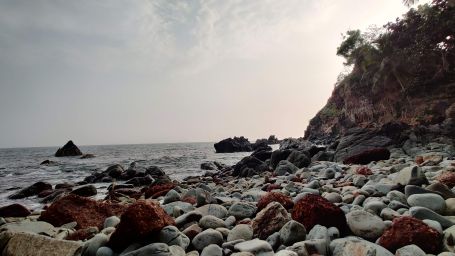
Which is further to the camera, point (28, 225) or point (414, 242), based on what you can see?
point (28, 225)

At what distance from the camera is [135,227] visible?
3.64 metres

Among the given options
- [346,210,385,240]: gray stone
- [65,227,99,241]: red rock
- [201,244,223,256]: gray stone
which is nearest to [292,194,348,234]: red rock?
[346,210,385,240]: gray stone

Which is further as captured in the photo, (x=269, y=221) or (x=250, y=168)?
(x=250, y=168)

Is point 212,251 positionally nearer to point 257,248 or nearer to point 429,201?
point 257,248

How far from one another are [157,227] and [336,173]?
21.4ft

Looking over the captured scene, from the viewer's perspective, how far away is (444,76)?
3056 cm

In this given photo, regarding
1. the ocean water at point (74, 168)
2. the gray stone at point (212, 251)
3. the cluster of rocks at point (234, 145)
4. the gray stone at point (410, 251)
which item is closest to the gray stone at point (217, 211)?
the gray stone at point (212, 251)

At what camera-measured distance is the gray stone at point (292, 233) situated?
3521mm

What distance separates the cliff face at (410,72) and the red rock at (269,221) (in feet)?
52.2

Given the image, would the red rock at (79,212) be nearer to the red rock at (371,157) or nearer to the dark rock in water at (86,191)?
the dark rock in water at (86,191)

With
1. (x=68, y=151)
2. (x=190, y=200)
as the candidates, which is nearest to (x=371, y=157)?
(x=190, y=200)

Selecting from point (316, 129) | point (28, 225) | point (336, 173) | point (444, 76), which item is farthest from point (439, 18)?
point (316, 129)

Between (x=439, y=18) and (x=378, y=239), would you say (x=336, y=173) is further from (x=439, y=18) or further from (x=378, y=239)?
(x=439, y=18)

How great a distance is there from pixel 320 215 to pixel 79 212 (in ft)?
13.9
